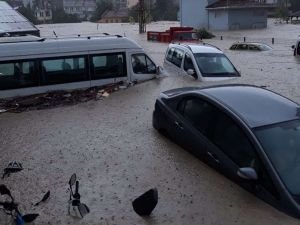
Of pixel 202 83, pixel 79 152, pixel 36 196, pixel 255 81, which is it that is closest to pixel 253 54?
pixel 255 81

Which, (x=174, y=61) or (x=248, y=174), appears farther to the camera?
(x=174, y=61)

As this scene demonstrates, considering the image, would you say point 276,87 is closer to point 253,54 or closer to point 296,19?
point 253,54

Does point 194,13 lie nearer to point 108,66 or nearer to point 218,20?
point 218,20

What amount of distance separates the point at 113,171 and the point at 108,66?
8.79 m

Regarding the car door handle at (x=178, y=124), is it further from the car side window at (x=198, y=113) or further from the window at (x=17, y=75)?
the window at (x=17, y=75)

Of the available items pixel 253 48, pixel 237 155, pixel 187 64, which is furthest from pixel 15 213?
pixel 253 48

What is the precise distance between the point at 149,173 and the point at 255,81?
42.4 feet

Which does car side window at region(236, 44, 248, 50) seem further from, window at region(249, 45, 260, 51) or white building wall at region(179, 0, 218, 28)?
white building wall at region(179, 0, 218, 28)

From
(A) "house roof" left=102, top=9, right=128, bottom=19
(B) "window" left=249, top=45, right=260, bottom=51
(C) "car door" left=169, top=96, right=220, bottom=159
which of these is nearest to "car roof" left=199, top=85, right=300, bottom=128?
(C) "car door" left=169, top=96, right=220, bottom=159

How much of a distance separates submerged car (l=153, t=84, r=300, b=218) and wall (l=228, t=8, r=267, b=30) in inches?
2325

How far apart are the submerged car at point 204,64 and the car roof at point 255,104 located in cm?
929

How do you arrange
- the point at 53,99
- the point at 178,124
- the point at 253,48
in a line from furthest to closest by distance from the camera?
the point at 253,48
the point at 53,99
the point at 178,124

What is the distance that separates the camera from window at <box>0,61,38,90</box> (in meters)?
15.6

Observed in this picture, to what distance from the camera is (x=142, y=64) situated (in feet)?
60.4
